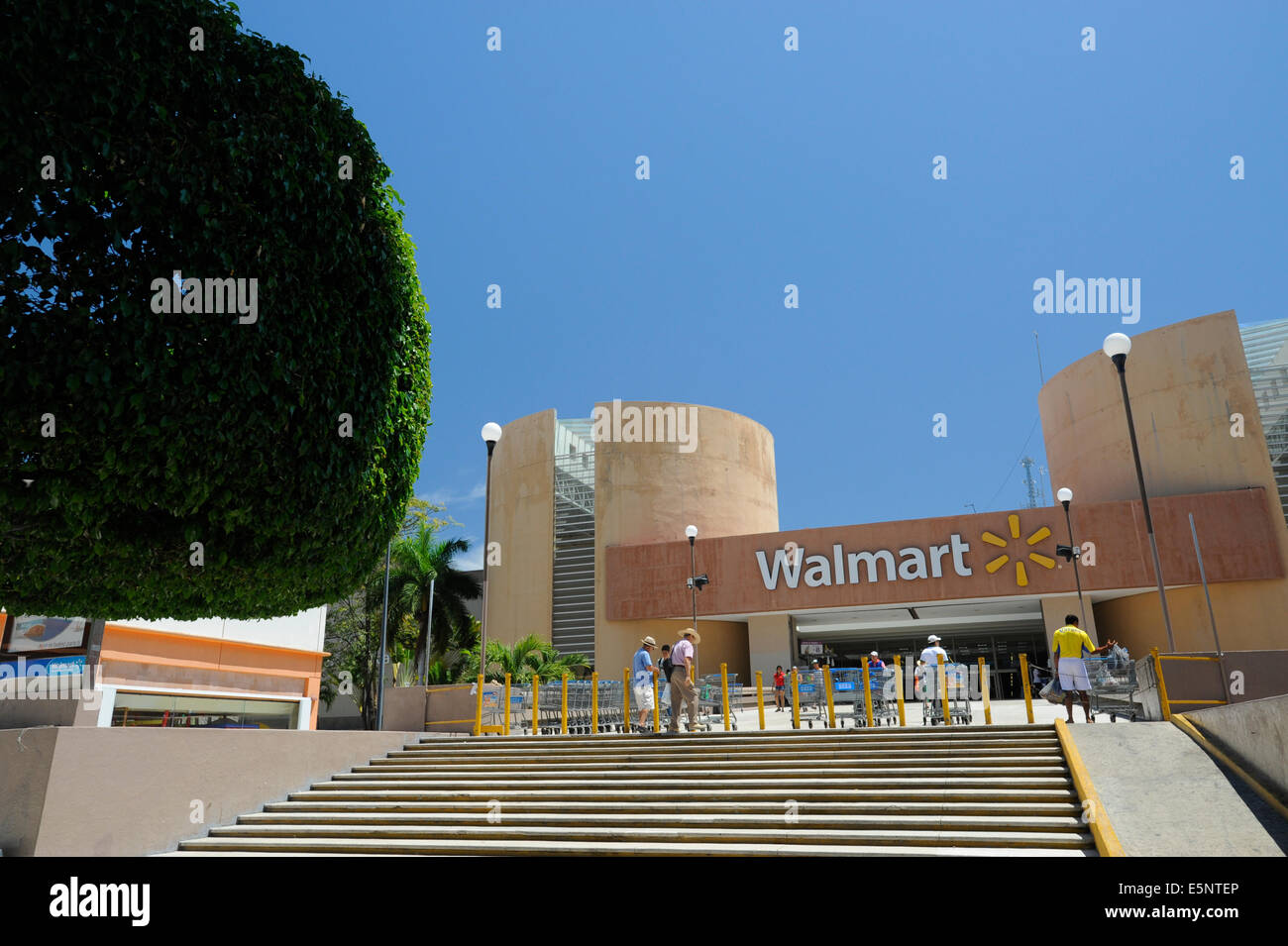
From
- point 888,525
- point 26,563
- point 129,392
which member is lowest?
point 26,563

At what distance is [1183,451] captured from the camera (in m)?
27.4

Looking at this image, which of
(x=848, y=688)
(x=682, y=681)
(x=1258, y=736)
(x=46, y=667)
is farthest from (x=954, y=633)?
(x=46, y=667)

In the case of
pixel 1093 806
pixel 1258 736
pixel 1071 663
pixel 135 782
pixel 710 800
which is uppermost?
pixel 1071 663

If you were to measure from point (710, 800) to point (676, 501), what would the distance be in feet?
81.0

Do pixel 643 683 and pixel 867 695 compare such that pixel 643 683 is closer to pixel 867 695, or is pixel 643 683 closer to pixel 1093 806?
pixel 867 695

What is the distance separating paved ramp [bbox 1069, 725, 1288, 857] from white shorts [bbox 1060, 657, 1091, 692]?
58.7 inches

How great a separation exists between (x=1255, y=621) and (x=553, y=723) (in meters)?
20.6

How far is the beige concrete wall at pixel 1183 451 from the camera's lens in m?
25.0

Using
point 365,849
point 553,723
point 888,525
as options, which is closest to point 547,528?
point 888,525

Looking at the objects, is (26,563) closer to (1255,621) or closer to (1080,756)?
(1080,756)

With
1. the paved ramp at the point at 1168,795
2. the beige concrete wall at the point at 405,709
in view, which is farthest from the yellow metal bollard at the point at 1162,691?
the beige concrete wall at the point at 405,709

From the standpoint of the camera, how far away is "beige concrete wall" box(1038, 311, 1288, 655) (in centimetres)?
2495

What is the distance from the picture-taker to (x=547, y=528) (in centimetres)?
3528

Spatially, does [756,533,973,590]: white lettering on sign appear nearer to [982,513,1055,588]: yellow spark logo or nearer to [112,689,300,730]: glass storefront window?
[982,513,1055,588]: yellow spark logo
